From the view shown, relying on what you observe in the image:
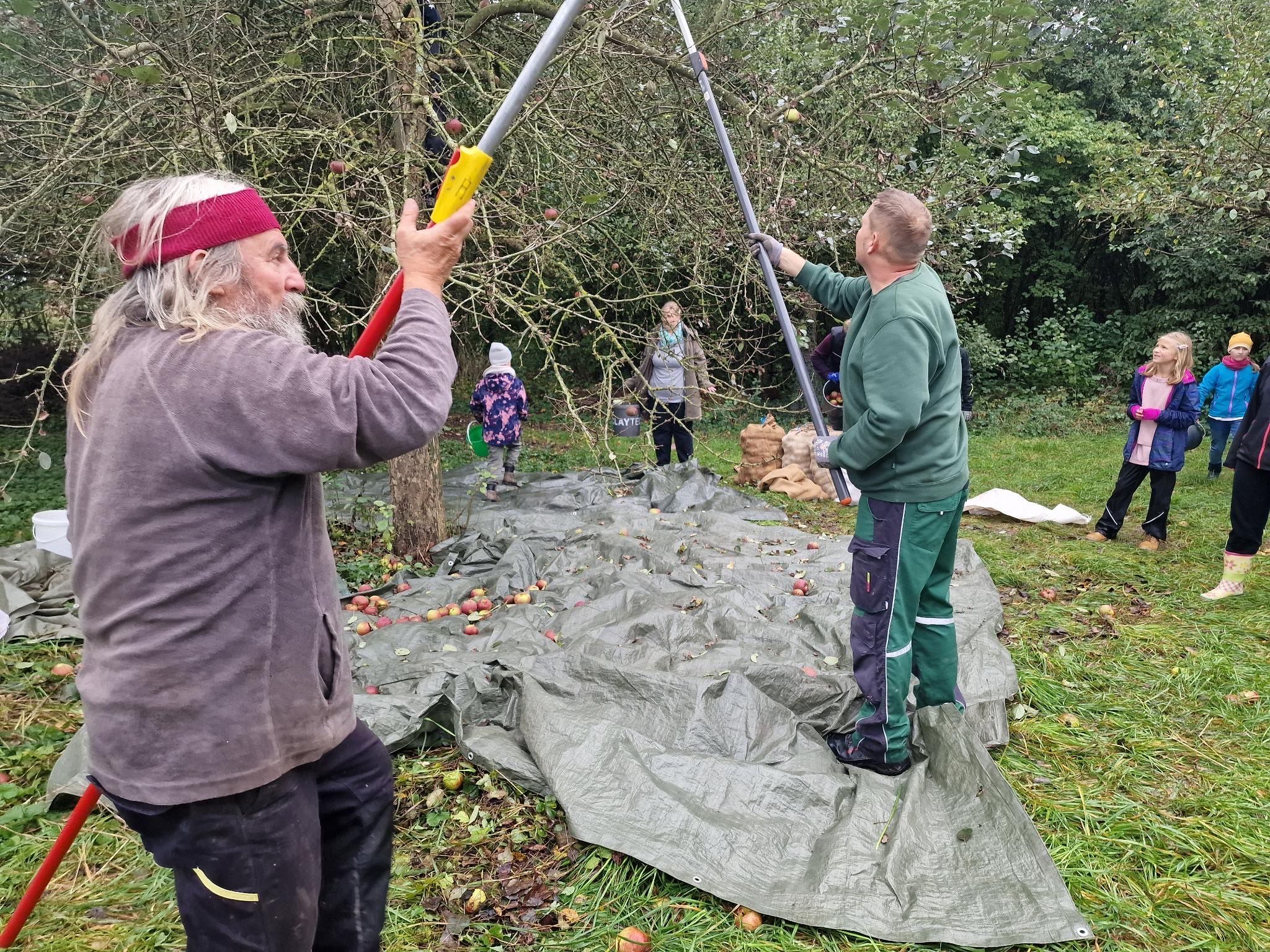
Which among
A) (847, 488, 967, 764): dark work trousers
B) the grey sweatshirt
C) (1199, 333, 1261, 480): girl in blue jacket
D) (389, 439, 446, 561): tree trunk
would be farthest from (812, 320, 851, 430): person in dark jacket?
(1199, 333, 1261, 480): girl in blue jacket

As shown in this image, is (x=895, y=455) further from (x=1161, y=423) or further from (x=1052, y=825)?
(x=1161, y=423)

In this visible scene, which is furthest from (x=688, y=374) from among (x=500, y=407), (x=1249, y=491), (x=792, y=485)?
(x=1249, y=491)

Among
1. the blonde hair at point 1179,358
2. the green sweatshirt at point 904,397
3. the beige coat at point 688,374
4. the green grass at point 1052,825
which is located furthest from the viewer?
the blonde hair at point 1179,358

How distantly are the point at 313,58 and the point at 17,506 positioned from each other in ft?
16.4

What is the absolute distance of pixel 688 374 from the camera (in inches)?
345

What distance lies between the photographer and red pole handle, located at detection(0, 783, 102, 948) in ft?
5.74

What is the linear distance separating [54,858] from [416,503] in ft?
13.0

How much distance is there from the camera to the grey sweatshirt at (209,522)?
4.54 ft

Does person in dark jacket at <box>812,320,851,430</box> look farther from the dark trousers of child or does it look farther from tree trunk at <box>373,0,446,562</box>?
tree trunk at <box>373,0,446,562</box>

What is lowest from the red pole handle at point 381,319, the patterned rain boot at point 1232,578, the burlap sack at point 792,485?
the burlap sack at point 792,485

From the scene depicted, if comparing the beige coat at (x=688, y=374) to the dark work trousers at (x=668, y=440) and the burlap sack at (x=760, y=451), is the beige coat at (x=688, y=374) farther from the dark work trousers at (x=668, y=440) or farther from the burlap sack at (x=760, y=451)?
the burlap sack at (x=760, y=451)

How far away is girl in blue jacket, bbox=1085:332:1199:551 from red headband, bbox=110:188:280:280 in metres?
6.26

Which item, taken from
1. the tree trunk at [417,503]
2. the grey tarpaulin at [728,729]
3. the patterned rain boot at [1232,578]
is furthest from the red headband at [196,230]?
the patterned rain boot at [1232,578]

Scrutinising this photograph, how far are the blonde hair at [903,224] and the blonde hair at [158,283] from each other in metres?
2.04
